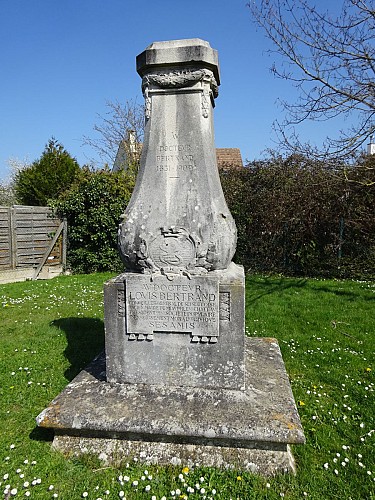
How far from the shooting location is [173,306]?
117 inches

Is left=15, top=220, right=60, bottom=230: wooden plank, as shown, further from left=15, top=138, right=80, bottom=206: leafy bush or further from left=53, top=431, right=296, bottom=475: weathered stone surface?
left=53, top=431, right=296, bottom=475: weathered stone surface

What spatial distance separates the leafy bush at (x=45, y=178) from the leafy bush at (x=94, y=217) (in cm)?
432

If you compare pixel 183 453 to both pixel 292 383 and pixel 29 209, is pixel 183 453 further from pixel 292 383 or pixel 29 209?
pixel 29 209

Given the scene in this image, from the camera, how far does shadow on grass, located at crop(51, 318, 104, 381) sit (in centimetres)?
425

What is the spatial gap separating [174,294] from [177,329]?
1.02 feet

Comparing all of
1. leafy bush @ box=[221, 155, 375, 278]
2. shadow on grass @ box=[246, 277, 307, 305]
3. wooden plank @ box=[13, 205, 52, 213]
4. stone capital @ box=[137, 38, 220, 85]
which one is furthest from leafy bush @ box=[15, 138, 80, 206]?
stone capital @ box=[137, 38, 220, 85]

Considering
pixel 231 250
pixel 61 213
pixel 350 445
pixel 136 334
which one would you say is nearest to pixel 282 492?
pixel 350 445

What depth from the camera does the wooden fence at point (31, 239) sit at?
10594mm

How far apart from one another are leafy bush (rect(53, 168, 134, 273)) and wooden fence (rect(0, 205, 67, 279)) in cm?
38

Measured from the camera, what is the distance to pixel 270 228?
1037 centimetres

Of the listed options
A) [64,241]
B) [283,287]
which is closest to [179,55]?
[283,287]

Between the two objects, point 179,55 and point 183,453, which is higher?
point 179,55

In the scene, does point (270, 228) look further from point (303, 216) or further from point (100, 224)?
point (100, 224)

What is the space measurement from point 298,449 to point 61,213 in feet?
34.1
